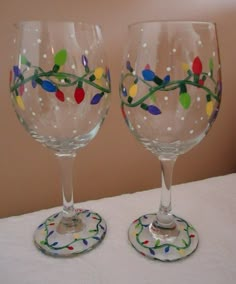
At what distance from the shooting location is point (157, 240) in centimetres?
38

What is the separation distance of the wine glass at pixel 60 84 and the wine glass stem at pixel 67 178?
0.5 inches

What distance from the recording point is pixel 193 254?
353mm

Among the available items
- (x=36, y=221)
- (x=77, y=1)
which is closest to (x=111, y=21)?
(x=77, y=1)

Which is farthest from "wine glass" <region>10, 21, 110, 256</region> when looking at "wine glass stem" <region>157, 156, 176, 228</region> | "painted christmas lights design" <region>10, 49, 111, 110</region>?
"wine glass stem" <region>157, 156, 176, 228</region>

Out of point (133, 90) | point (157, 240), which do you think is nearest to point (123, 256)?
point (157, 240)

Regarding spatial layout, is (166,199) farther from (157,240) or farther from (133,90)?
(133,90)

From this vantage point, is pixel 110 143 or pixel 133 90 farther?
pixel 110 143

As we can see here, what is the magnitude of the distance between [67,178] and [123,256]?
13 centimetres

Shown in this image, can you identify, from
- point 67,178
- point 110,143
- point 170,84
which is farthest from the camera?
point 110,143

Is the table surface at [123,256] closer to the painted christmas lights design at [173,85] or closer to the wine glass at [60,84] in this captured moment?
the wine glass at [60,84]

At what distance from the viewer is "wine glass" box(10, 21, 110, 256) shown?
30cm

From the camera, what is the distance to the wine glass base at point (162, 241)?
0.35 meters

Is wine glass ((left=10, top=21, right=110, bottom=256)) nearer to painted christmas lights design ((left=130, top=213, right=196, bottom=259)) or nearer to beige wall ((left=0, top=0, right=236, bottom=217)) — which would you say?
painted christmas lights design ((left=130, top=213, right=196, bottom=259))

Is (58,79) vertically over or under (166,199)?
over
